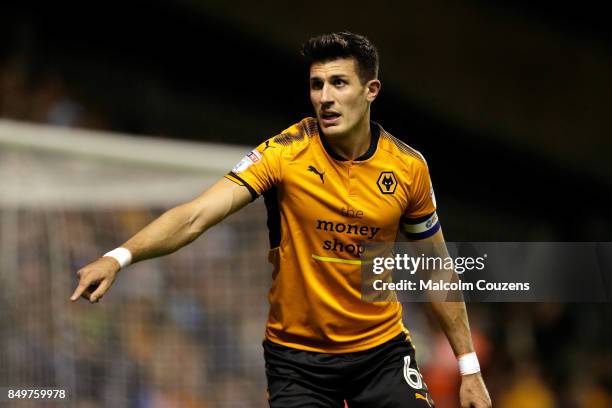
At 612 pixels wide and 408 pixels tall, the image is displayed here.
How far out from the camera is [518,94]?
12227 millimetres

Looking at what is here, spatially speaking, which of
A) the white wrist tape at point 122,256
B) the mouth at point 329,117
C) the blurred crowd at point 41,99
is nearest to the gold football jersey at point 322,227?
the mouth at point 329,117

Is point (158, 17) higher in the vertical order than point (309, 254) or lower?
higher

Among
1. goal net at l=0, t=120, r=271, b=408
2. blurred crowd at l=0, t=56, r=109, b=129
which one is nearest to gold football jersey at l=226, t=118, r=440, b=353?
goal net at l=0, t=120, r=271, b=408

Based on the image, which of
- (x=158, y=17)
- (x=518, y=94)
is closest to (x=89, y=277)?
(x=518, y=94)

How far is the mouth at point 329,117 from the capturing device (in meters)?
4.89

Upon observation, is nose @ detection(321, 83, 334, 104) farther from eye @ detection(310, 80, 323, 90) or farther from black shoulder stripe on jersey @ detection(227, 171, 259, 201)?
black shoulder stripe on jersey @ detection(227, 171, 259, 201)

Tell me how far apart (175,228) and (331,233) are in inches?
29.6

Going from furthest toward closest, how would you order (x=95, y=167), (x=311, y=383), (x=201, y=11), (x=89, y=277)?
(x=201, y=11), (x=95, y=167), (x=311, y=383), (x=89, y=277)

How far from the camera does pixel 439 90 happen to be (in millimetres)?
12383

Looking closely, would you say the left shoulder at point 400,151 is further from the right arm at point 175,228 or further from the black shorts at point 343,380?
the black shorts at point 343,380

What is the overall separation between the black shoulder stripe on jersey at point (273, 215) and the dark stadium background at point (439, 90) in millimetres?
6895

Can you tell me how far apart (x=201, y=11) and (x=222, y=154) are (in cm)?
598

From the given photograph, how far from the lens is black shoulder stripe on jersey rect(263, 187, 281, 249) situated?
494 centimetres

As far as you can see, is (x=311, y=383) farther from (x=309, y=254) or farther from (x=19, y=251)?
(x=19, y=251)
